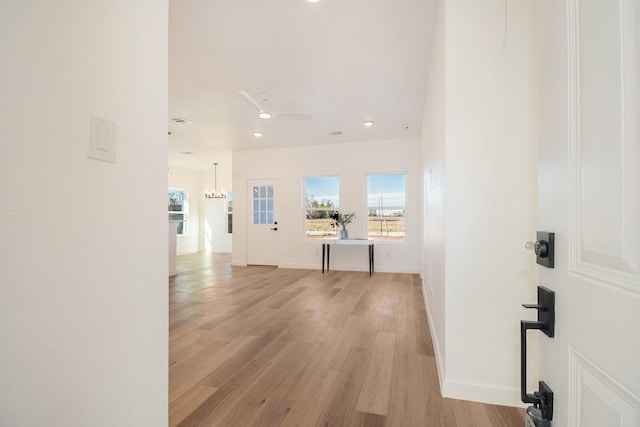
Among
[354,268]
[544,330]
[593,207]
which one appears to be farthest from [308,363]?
[354,268]

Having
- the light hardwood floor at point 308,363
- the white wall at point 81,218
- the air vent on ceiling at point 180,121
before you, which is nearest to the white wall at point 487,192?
the light hardwood floor at point 308,363

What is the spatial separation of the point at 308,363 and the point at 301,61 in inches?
114

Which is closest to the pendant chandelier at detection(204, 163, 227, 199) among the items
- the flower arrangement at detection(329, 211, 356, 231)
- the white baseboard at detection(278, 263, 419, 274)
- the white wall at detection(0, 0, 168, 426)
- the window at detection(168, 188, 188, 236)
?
the window at detection(168, 188, 188, 236)

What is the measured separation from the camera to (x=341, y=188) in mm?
6719

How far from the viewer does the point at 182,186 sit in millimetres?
9930

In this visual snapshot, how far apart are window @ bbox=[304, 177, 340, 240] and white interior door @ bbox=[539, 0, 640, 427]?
616cm

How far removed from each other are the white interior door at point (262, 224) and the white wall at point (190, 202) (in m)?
3.64

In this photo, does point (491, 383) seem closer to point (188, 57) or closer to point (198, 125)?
point (188, 57)

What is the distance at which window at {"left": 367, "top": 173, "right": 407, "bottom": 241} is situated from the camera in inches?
255

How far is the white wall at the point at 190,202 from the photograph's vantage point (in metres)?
9.78

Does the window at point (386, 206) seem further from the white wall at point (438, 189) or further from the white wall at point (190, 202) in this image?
the white wall at point (190, 202)

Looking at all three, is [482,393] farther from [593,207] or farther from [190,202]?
[190,202]

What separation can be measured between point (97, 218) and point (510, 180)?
2015 mm

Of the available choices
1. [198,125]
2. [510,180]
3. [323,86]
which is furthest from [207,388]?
[198,125]
